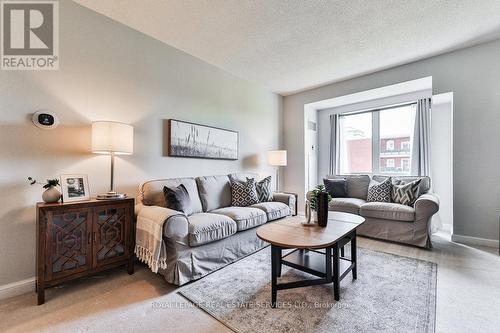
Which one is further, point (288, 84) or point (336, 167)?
point (336, 167)

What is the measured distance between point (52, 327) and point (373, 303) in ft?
7.38

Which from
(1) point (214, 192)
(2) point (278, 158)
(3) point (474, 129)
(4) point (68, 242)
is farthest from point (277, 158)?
(4) point (68, 242)

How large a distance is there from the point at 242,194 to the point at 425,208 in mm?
2366

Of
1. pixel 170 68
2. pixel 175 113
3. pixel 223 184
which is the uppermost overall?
pixel 170 68

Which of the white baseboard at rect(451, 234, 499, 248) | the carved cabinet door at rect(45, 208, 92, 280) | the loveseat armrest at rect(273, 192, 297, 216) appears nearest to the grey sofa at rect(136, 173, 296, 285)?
the loveseat armrest at rect(273, 192, 297, 216)

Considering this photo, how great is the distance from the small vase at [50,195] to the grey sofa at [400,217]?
3.52m

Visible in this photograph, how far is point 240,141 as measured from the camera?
157 inches

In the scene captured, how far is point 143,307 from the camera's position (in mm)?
1688

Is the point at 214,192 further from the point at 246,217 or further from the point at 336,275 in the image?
the point at 336,275

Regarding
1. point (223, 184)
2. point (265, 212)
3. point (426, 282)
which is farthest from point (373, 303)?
point (223, 184)

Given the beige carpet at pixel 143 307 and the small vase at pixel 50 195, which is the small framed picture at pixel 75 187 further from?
the beige carpet at pixel 143 307

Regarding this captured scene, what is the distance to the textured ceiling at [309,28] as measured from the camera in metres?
2.22

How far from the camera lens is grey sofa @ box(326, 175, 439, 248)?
2.84 m

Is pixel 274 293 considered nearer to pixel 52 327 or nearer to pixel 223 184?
pixel 52 327
